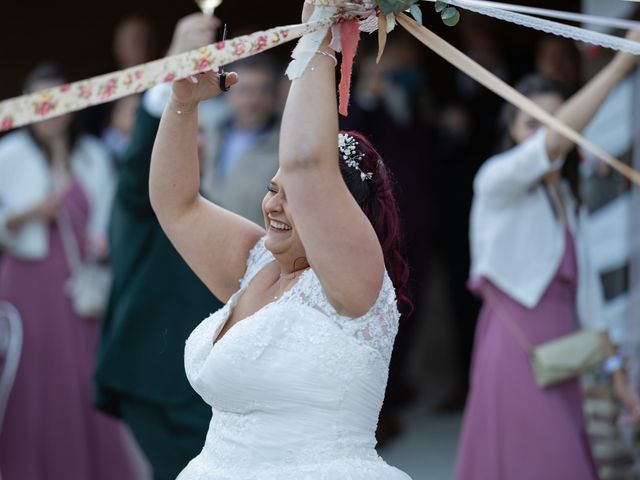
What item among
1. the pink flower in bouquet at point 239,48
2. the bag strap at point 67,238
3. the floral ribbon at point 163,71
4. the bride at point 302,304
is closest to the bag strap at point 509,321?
the bride at point 302,304

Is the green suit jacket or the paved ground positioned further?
the paved ground

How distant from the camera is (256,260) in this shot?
289 cm

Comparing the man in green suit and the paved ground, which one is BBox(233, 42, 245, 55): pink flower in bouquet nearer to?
the man in green suit

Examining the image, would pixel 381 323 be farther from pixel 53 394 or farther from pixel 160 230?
pixel 53 394

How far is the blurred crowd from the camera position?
14.3 feet

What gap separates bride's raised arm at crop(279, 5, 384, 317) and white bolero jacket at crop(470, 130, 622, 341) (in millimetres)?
2076

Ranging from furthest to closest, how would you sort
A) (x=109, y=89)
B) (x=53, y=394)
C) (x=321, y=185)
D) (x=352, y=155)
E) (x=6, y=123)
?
(x=53, y=394) → (x=352, y=155) → (x=321, y=185) → (x=109, y=89) → (x=6, y=123)

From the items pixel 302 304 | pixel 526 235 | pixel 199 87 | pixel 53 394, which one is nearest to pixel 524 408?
pixel 526 235

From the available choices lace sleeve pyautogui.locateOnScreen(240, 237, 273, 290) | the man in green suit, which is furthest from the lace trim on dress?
the man in green suit

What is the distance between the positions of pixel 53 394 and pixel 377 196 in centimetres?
377

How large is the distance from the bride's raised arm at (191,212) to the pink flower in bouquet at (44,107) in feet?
1.89

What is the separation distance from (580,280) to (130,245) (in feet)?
5.72

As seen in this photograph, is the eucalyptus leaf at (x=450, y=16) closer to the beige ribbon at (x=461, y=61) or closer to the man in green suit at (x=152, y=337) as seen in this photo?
the beige ribbon at (x=461, y=61)

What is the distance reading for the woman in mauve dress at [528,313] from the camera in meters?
4.32
